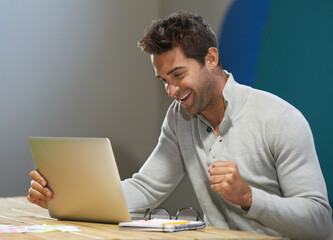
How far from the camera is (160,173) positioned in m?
1.92

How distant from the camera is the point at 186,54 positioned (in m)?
1.79

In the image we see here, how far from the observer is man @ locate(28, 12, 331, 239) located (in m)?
1.48

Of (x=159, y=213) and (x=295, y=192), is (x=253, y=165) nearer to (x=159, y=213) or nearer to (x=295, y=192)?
(x=295, y=192)

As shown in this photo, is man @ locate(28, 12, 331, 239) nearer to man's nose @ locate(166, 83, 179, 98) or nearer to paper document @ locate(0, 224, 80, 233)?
man's nose @ locate(166, 83, 179, 98)

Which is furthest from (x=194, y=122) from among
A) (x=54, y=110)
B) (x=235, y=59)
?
(x=54, y=110)

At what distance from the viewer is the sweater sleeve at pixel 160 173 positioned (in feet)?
6.14

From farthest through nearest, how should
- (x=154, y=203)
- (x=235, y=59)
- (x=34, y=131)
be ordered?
1. (x=34, y=131)
2. (x=235, y=59)
3. (x=154, y=203)

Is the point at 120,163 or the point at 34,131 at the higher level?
the point at 34,131

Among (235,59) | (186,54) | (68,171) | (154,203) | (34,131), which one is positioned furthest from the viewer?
(34,131)

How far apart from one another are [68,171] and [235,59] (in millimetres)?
1581

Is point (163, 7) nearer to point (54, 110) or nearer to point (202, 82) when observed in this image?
point (54, 110)

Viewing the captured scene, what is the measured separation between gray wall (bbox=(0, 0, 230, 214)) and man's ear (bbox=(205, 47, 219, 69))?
1.13m

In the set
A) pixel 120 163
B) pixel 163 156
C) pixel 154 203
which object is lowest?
pixel 120 163

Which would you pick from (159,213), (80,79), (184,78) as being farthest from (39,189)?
(80,79)
